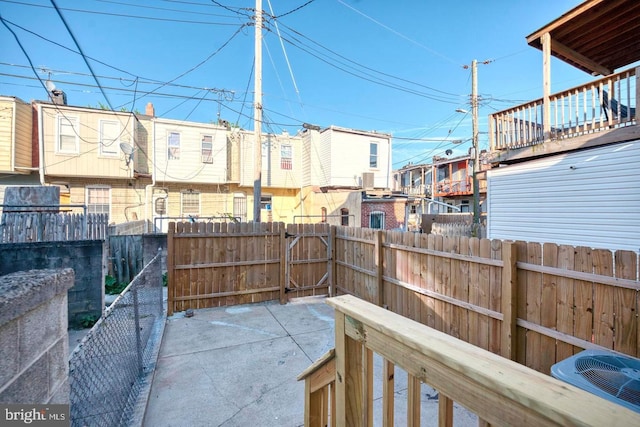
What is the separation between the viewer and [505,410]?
28.3 inches

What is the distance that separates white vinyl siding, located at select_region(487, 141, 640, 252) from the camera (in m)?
4.98

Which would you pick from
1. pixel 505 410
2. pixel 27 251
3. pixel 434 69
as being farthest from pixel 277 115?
pixel 505 410

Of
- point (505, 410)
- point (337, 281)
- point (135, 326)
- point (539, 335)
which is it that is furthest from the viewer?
point (337, 281)

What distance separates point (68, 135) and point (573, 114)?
16000 millimetres

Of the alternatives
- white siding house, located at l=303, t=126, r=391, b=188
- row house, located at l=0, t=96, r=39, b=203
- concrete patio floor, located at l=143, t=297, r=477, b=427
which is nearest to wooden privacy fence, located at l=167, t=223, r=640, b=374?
concrete patio floor, located at l=143, t=297, r=477, b=427

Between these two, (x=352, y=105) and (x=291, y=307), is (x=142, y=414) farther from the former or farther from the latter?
(x=352, y=105)

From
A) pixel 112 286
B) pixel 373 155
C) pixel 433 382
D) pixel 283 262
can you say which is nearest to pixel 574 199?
pixel 283 262

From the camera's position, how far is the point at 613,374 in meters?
1.88

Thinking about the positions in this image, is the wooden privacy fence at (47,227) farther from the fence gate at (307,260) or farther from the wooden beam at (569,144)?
the wooden beam at (569,144)

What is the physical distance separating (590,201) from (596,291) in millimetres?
3967

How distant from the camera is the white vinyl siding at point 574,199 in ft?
16.4

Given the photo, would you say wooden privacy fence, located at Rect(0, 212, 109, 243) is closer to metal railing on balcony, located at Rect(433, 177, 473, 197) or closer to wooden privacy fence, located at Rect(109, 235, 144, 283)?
wooden privacy fence, located at Rect(109, 235, 144, 283)

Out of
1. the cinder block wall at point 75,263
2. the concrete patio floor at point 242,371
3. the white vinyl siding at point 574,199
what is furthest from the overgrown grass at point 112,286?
the white vinyl siding at point 574,199

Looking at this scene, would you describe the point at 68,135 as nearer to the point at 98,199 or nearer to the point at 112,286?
the point at 98,199
